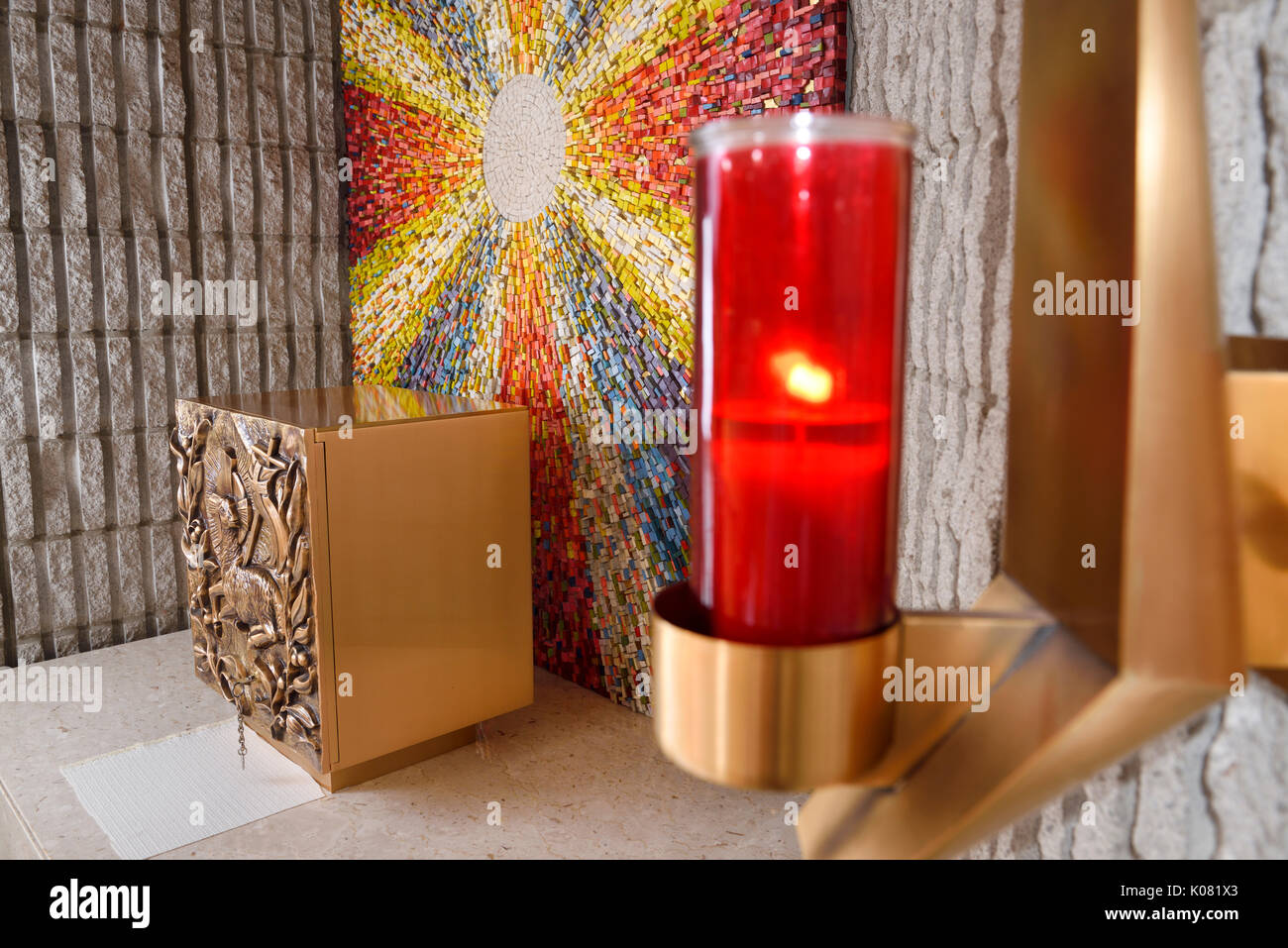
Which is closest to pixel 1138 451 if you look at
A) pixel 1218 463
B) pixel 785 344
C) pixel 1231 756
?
pixel 1218 463

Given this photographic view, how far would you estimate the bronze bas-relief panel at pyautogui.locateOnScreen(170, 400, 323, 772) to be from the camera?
129 centimetres

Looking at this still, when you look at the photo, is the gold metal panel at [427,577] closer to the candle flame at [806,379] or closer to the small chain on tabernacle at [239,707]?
the small chain on tabernacle at [239,707]

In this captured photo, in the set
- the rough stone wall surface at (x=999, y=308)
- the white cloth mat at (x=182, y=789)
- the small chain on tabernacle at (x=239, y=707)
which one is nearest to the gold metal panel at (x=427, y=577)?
the white cloth mat at (x=182, y=789)

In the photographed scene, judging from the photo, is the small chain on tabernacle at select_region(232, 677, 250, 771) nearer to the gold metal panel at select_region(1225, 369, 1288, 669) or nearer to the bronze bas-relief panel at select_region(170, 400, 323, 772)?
the bronze bas-relief panel at select_region(170, 400, 323, 772)

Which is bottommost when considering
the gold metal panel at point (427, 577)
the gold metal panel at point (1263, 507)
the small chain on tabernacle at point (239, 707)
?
the small chain on tabernacle at point (239, 707)

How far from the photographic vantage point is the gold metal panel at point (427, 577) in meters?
1.30

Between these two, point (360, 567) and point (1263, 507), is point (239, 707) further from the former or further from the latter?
point (1263, 507)

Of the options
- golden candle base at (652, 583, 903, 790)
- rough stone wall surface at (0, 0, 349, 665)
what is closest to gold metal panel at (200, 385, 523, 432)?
rough stone wall surface at (0, 0, 349, 665)

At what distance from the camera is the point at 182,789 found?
1.36 meters

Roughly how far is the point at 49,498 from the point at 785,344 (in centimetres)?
201

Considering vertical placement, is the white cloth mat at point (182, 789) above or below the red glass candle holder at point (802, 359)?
below

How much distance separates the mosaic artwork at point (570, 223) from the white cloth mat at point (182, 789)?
1.75ft

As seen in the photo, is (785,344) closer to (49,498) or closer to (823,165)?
(823,165)

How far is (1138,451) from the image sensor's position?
1.05ft
